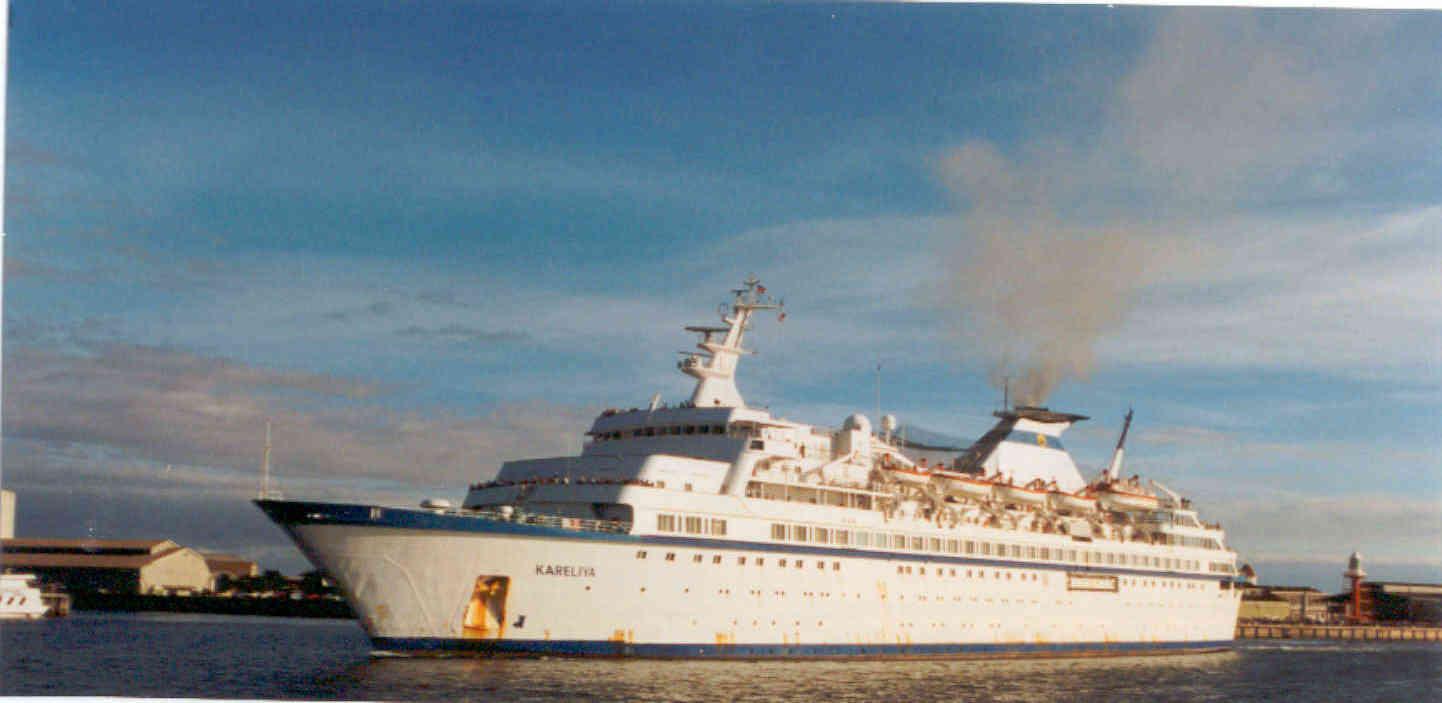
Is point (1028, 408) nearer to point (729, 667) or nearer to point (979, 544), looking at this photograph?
point (979, 544)

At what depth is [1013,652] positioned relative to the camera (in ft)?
132

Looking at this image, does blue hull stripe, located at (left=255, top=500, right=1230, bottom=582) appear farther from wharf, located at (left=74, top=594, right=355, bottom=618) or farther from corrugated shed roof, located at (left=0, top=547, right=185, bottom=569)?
wharf, located at (left=74, top=594, right=355, bottom=618)

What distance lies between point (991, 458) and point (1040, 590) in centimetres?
450

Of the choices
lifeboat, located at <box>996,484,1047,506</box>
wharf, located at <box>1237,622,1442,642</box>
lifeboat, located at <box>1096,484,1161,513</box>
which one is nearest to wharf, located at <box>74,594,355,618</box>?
lifeboat, located at <box>1096,484,1161,513</box>

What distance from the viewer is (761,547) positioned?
1304 inches

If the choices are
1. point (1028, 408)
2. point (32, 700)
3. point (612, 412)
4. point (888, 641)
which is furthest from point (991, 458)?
point (32, 700)

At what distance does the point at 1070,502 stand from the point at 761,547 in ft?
48.7

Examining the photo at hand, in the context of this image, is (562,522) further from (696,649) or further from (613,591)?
(696,649)

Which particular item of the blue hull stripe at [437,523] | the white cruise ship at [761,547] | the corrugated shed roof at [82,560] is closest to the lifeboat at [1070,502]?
the white cruise ship at [761,547]

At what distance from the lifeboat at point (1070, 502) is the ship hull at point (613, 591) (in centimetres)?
669

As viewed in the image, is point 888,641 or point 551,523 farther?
point 888,641

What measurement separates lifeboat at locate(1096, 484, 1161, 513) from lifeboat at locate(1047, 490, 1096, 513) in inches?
71.8

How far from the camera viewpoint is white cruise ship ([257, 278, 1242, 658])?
2959cm

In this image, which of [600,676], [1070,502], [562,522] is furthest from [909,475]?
[600,676]
